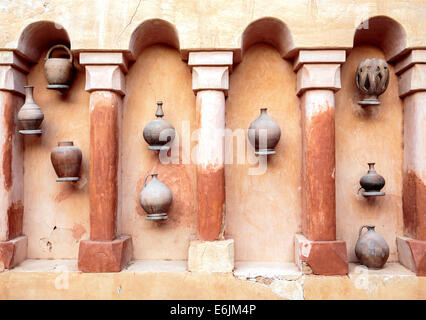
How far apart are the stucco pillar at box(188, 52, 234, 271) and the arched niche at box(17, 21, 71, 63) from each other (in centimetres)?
128

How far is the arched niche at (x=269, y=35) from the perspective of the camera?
363cm

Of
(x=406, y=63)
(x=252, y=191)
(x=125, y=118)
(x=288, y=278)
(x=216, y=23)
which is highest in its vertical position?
(x=216, y=23)

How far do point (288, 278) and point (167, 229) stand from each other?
1.21m

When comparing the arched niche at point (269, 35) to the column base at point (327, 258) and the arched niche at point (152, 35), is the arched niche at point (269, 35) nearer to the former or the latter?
the arched niche at point (152, 35)

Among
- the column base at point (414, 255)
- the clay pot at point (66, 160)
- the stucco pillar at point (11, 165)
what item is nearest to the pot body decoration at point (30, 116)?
the stucco pillar at point (11, 165)

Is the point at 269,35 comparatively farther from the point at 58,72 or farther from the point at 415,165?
the point at 58,72

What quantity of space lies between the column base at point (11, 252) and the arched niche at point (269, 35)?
2732 mm

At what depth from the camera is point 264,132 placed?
12.1 ft

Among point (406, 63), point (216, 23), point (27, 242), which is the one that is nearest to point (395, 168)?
point (406, 63)

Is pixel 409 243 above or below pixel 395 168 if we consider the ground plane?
A: below

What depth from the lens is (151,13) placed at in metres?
3.62

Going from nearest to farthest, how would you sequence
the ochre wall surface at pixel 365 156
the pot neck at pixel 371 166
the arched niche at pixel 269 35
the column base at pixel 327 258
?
the column base at pixel 327 258
the arched niche at pixel 269 35
the pot neck at pixel 371 166
the ochre wall surface at pixel 365 156

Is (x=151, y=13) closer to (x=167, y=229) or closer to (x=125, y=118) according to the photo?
(x=125, y=118)

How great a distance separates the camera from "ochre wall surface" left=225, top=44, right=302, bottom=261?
389 centimetres
